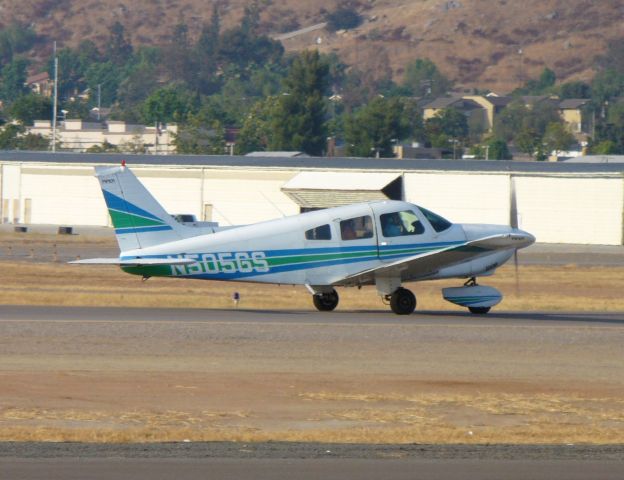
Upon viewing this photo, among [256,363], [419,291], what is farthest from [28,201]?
[256,363]

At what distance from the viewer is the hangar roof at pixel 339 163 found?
2709 inches

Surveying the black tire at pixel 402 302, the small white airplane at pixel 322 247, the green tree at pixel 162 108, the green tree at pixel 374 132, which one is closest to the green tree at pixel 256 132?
the green tree at pixel 374 132

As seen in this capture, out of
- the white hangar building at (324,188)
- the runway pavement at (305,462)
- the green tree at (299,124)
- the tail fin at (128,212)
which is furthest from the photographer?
the green tree at (299,124)

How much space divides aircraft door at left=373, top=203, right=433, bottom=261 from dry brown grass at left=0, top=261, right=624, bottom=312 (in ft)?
14.3

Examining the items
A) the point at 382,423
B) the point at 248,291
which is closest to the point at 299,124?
the point at 248,291

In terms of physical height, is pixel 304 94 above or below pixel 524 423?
above

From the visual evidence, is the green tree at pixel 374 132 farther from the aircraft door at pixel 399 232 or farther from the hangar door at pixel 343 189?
the aircraft door at pixel 399 232

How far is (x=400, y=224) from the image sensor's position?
27.0m

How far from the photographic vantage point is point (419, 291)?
38.7m

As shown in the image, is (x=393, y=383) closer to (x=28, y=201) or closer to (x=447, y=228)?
(x=447, y=228)

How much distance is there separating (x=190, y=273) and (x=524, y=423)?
35.1ft

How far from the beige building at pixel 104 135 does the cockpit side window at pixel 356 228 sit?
106621 mm

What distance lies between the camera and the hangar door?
69812mm

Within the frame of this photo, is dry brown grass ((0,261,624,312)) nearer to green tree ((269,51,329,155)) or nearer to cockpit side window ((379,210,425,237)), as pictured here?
cockpit side window ((379,210,425,237))
